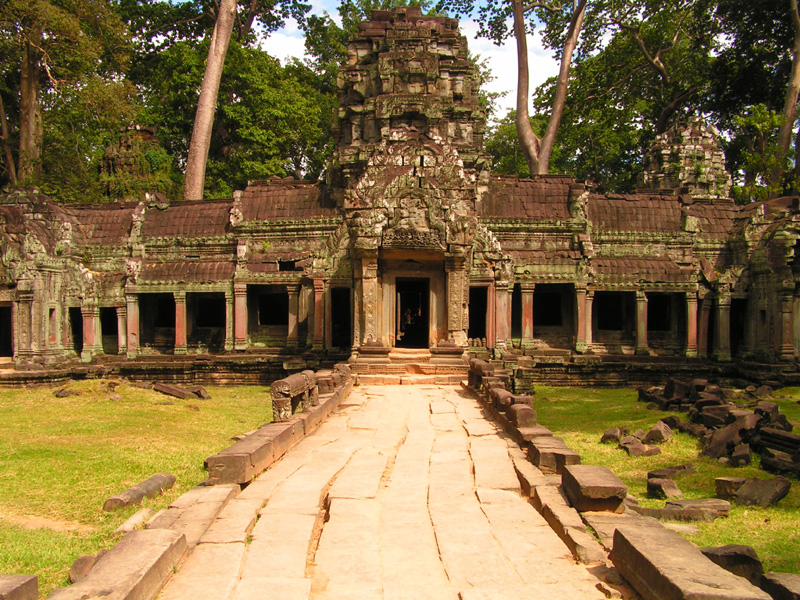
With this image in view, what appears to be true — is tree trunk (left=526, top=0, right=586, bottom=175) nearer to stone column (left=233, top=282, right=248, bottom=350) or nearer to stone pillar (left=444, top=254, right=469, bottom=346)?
stone column (left=233, top=282, right=248, bottom=350)

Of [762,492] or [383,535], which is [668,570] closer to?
[383,535]

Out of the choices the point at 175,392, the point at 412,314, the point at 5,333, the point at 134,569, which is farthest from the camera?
the point at 412,314

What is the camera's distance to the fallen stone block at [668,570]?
3266mm

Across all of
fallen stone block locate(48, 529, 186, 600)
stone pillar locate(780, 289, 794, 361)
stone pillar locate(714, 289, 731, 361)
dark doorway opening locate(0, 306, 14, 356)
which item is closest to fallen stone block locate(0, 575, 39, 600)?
fallen stone block locate(48, 529, 186, 600)

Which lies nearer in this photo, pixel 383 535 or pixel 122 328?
pixel 383 535

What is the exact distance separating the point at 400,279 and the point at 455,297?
135 inches

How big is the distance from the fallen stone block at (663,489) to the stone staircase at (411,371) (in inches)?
260

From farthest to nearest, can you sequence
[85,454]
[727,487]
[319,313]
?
[319,313], [85,454], [727,487]

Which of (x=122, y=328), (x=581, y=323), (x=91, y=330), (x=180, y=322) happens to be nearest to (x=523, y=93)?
(x=581, y=323)

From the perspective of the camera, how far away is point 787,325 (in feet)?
59.3

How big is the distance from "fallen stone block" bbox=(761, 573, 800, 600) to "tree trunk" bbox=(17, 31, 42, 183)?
28.1 meters

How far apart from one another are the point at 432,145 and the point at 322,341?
22.1 feet

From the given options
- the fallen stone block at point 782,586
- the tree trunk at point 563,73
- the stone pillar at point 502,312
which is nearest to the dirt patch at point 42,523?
the fallen stone block at point 782,586

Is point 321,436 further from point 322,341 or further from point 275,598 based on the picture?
point 322,341
